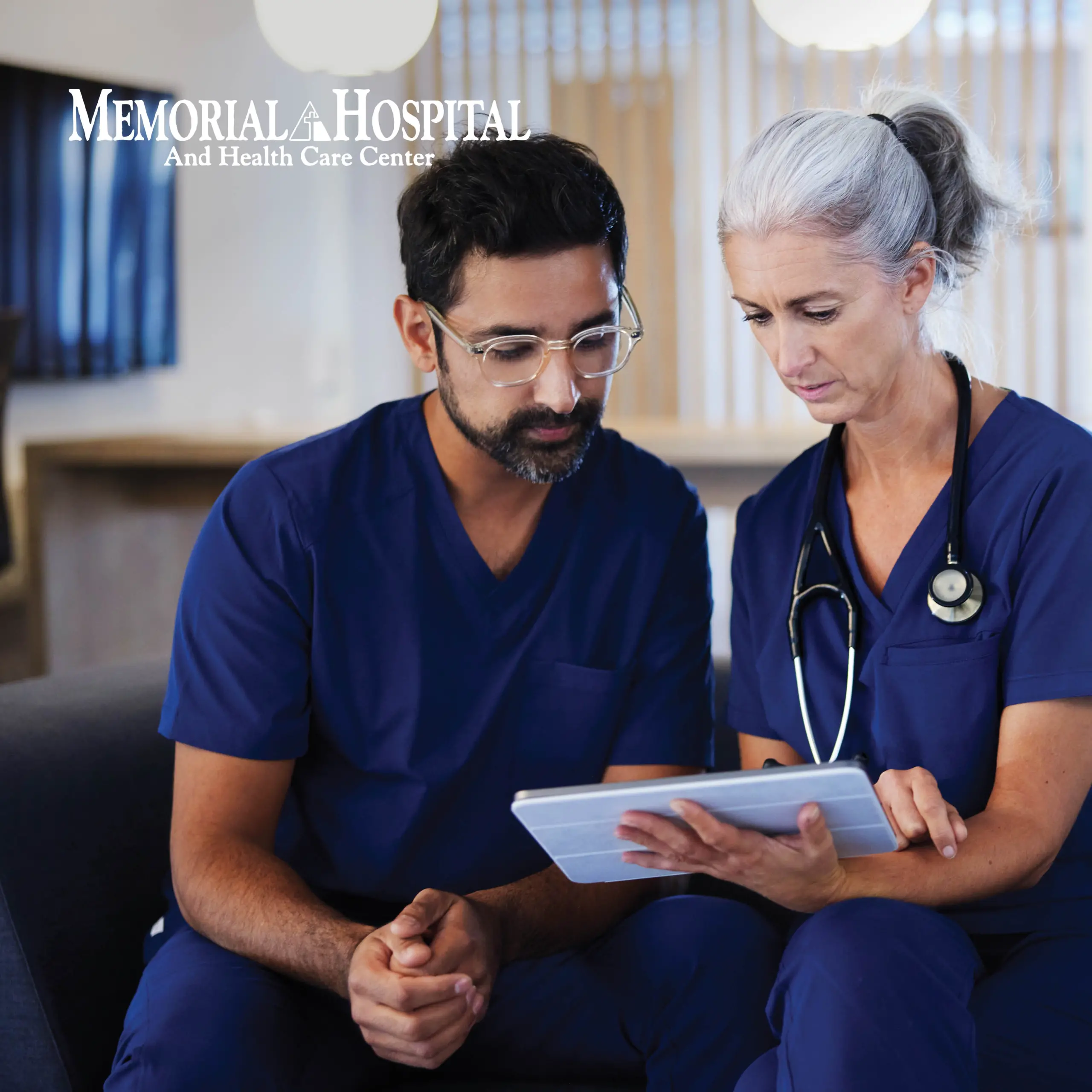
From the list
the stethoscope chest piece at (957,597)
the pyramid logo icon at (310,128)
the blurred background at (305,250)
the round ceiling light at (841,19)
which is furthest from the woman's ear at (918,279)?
the pyramid logo icon at (310,128)

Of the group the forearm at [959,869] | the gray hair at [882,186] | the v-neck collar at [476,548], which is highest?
the gray hair at [882,186]

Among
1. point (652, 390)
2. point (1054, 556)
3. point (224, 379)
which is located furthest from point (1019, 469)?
point (224, 379)

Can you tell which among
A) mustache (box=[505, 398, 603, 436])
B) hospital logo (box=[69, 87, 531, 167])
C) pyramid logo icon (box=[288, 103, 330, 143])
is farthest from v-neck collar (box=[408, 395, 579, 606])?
pyramid logo icon (box=[288, 103, 330, 143])

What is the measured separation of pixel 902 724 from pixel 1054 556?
0.20 meters

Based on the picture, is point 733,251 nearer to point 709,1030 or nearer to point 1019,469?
point 1019,469

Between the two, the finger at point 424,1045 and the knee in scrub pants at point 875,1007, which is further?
the finger at point 424,1045

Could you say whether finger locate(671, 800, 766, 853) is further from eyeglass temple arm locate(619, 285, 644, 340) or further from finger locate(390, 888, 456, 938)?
eyeglass temple arm locate(619, 285, 644, 340)

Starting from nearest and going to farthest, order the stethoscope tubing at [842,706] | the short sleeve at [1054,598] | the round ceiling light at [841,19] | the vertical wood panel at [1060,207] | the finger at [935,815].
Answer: the finger at [935,815] < the short sleeve at [1054,598] < the stethoscope tubing at [842,706] < the round ceiling light at [841,19] < the vertical wood panel at [1060,207]

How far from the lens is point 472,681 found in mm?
1327

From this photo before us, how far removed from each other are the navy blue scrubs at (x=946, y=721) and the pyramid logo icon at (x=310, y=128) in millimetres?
3810

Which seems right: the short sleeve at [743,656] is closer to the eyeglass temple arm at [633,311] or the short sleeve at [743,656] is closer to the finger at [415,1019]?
the eyeglass temple arm at [633,311]

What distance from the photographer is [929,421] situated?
4.01ft

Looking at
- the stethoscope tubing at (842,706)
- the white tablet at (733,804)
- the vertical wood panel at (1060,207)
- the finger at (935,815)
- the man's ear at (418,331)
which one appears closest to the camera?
the white tablet at (733,804)

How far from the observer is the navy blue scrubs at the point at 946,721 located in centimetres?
91
